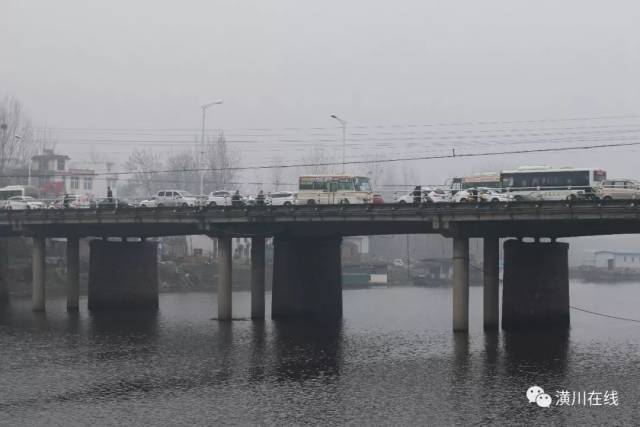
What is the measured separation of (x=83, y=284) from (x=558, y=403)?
317 feet

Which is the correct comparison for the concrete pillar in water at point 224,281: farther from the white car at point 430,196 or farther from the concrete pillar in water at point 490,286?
the concrete pillar in water at point 490,286

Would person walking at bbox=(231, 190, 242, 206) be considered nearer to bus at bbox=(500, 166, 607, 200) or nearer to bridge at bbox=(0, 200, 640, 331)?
bridge at bbox=(0, 200, 640, 331)

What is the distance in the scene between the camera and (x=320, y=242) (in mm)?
99688

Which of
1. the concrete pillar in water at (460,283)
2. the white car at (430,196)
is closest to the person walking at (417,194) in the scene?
the white car at (430,196)

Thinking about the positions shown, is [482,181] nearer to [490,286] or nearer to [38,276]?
[490,286]

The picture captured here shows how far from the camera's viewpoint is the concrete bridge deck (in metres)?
74.6

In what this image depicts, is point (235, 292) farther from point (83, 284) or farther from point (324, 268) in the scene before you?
point (324, 268)

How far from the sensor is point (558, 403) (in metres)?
53.8

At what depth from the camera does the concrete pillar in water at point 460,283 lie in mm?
80188

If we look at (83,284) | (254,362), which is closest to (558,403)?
(254,362)

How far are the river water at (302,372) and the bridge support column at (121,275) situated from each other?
10.3 m

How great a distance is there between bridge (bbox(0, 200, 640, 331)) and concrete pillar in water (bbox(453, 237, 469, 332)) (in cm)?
8

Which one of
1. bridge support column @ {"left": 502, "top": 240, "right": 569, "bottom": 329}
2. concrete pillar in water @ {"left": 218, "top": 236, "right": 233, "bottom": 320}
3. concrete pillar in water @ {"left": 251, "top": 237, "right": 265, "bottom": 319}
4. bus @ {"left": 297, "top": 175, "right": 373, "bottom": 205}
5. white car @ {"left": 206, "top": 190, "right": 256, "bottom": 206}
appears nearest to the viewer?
bridge support column @ {"left": 502, "top": 240, "right": 569, "bottom": 329}

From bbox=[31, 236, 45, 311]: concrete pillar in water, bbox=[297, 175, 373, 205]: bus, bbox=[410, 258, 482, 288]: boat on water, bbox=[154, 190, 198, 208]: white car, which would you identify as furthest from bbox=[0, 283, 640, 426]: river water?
bbox=[410, 258, 482, 288]: boat on water
